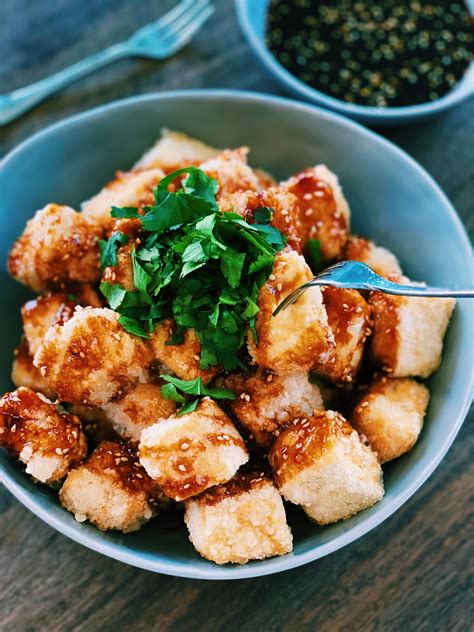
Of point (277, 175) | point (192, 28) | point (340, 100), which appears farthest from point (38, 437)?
point (192, 28)

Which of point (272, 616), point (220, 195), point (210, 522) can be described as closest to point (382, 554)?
point (272, 616)

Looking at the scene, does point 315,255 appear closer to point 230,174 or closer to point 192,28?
point 230,174

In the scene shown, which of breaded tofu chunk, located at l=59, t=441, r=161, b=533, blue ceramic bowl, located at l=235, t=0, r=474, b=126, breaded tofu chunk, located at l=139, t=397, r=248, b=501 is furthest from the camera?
blue ceramic bowl, located at l=235, t=0, r=474, b=126

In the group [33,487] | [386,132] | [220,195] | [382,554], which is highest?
[220,195]

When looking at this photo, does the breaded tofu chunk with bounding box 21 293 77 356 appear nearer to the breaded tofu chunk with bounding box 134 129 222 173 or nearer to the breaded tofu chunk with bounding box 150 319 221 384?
the breaded tofu chunk with bounding box 150 319 221 384

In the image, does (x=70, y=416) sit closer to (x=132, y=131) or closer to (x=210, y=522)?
(x=210, y=522)

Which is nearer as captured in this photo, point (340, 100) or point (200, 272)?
point (200, 272)

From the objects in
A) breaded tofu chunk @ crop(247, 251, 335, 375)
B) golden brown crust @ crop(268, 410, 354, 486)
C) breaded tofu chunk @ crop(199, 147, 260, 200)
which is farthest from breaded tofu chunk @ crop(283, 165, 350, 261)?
golden brown crust @ crop(268, 410, 354, 486)
